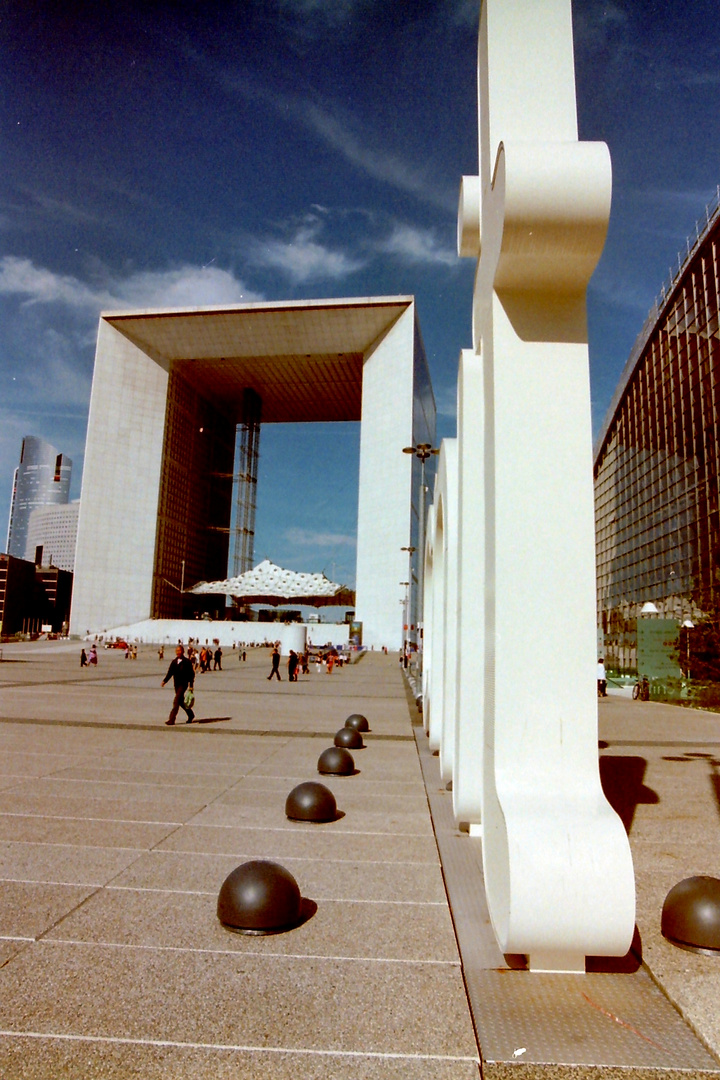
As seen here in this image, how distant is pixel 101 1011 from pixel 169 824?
367cm

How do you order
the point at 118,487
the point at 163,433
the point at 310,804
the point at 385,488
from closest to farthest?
the point at 310,804 → the point at 385,488 → the point at 118,487 → the point at 163,433

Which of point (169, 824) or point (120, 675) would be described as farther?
point (120, 675)

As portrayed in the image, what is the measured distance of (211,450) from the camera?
95.8m

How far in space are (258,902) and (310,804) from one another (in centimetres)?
272

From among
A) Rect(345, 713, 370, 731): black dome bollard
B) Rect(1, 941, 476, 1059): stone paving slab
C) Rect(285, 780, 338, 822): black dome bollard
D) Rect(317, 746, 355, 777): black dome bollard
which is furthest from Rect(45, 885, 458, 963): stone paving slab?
Rect(345, 713, 370, 731): black dome bollard

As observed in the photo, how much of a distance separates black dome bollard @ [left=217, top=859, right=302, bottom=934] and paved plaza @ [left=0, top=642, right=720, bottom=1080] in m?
0.10

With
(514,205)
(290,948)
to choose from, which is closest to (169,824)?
(290,948)

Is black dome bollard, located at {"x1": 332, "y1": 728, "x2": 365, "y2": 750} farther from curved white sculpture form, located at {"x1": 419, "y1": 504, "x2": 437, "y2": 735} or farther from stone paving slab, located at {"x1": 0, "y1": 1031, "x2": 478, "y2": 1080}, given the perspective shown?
stone paving slab, located at {"x1": 0, "y1": 1031, "x2": 478, "y2": 1080}

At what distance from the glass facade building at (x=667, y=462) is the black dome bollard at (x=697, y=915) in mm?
30460

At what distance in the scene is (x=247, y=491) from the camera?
9300 cm

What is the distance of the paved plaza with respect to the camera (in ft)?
10.5

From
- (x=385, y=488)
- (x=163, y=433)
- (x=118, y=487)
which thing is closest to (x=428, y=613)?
(x=385, y=488)

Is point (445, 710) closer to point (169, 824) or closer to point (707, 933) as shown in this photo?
point (169, 824)

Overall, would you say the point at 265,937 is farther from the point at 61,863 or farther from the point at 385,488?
the point at 385,488
